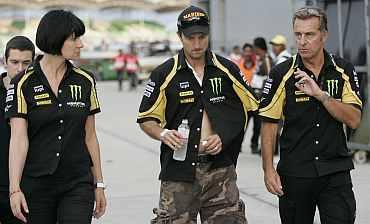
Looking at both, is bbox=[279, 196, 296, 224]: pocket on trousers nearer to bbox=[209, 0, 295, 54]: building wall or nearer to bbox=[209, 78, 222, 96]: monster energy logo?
bbox=[209, 78, 222, 96]: monster energy logo

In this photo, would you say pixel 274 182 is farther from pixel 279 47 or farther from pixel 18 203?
pixel 279 47

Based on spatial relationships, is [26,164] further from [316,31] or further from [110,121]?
[110,121]

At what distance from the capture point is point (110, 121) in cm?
1814

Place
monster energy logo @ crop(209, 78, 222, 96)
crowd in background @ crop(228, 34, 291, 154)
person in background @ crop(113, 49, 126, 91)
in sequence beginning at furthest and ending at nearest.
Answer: person in background @ crop(113, 49, 126, 91) < crowd in background @ crop(228, 34, 291, 154) < monster energy logo @ crop(209, 78, 222, 96)

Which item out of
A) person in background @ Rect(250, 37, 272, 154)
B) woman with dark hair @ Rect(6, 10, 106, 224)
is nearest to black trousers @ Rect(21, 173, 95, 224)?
woman with dark hair @ Rect(6, 10, 106, 224)

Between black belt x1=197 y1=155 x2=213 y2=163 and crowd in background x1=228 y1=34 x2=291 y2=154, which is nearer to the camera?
black belt x1=197 y1=155 x2=213 y2=163

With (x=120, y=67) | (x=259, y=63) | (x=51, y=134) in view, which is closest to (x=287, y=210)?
(x=51, y=134)

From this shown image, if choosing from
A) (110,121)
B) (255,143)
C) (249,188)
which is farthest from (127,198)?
(110,121)

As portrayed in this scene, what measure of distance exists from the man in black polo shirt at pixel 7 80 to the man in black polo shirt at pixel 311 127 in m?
1.48

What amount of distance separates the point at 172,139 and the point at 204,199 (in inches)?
17.8

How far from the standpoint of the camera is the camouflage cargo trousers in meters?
4.70

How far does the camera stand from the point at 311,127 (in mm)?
4578

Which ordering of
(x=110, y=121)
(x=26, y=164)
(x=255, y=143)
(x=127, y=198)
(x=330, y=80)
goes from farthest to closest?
1. (x=110, y=121)
2. (x=255, y=143)
3. (x=127, y=198)
4. (x=330, y=80)
5. (x=26, y=164)

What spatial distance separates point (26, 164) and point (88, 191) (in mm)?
357
